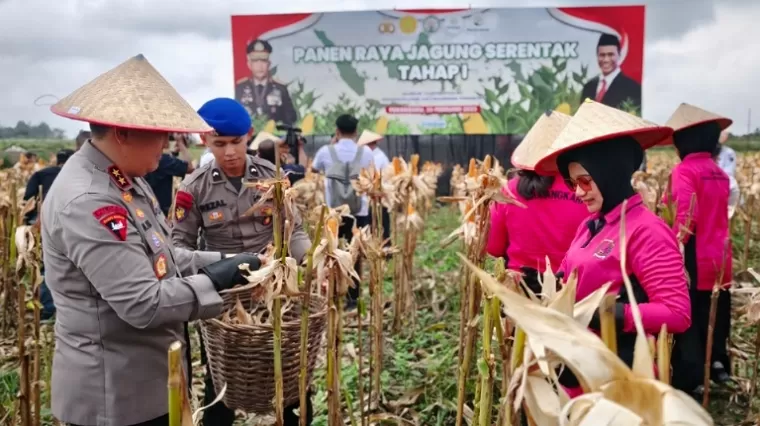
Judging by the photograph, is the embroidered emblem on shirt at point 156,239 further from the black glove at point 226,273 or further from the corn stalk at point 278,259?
the corn stalk at point 278,259

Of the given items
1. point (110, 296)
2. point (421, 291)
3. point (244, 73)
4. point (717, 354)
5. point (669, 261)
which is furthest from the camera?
point (244, 73)

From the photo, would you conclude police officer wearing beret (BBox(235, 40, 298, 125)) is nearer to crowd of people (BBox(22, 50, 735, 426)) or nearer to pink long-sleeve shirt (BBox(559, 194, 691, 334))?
crowd of people (BBox(22, 50, 735, 426))

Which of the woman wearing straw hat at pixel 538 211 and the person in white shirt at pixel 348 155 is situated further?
the person in white shirt at pixel 348 155

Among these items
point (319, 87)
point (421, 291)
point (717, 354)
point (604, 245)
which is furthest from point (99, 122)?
point (319, 87)

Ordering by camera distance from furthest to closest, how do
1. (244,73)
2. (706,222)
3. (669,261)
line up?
(244,73) < (706,222) < (669,261)

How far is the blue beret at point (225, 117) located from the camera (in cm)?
252

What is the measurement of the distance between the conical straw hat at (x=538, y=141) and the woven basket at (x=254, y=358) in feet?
3.59

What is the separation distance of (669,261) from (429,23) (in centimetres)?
1329

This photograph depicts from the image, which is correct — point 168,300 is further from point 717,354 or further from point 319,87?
point 319,87

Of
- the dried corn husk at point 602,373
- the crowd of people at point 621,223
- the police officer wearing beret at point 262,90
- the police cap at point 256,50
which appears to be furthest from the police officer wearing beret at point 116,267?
the police cap at point 256,50

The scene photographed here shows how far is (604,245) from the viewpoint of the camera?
68.6 inches

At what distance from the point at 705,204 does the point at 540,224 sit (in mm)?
1266

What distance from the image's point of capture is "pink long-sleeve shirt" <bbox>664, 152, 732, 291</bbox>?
3268 mm

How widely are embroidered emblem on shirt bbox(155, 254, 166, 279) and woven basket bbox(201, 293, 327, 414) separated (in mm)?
297
